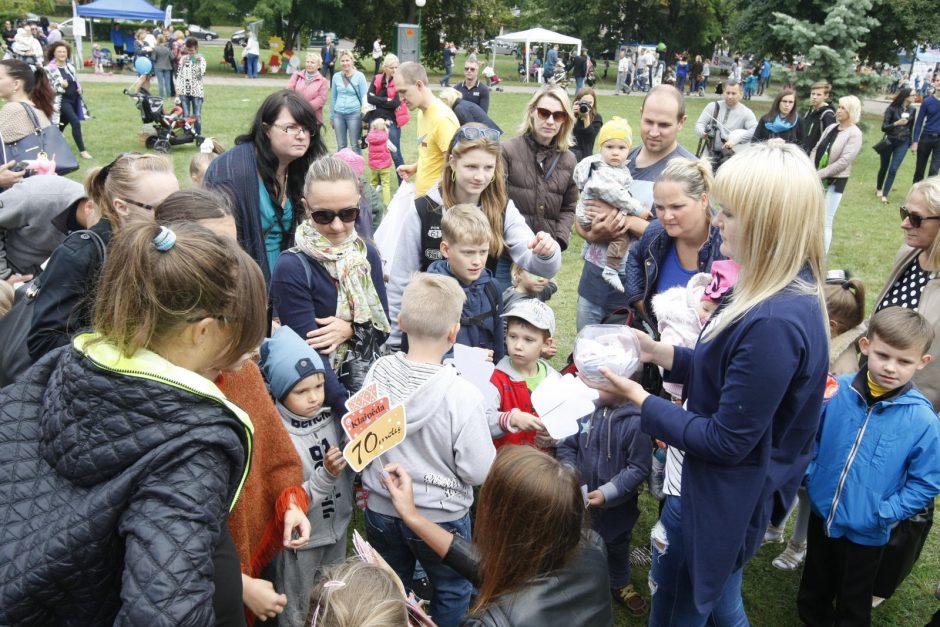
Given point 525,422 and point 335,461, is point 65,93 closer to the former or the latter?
point 335,461

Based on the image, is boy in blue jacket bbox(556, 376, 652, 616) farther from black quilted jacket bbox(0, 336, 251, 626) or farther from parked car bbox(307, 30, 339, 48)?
parked car bbox(307, 30, 339, 48)

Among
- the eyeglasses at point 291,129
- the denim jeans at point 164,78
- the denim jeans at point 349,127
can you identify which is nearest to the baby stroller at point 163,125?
the denim jeans at point 349,127

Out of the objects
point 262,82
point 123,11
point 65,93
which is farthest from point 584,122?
point 123,11

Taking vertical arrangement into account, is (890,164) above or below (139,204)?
below

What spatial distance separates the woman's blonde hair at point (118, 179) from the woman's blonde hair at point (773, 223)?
81.9 inches

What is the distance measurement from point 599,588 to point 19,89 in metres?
6.14

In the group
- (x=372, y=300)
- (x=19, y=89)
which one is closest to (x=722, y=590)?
(x=372, y=300)

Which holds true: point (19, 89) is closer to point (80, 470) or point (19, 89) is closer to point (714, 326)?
point (80, 470)

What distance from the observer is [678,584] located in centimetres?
237

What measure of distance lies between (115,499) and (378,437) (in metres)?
1.07

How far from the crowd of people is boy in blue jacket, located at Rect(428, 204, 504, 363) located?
0.05 ft

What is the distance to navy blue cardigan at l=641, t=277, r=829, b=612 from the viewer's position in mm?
1826

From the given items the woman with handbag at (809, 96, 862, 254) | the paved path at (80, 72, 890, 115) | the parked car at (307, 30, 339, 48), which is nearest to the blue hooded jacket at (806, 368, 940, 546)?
the woman with handbag at (809, 96, 862, 254)

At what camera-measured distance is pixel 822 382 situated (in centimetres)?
195
